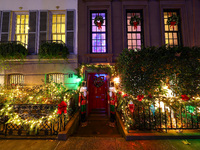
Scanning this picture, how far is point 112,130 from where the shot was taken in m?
5.61

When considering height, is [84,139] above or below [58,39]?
below

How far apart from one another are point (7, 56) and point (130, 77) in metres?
8.05

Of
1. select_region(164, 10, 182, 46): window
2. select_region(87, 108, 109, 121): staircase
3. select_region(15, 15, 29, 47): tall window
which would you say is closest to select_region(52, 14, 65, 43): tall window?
select_region(15, 15, 29, 47): tall window

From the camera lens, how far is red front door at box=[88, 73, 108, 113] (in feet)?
25.9

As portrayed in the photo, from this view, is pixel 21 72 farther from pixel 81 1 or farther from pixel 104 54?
pixel 81 1

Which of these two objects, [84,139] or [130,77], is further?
[130,77]

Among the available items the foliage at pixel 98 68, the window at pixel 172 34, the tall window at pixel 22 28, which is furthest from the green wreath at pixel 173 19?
the tall window at pixel 22 28

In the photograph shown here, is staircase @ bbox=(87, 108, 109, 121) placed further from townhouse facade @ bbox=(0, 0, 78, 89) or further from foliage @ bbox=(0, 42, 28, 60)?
foliage @ bbox=(0, 42, 28, 60)

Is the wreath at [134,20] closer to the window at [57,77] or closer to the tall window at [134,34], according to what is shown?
the tall window at [134,34]

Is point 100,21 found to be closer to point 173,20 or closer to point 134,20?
point 134,20

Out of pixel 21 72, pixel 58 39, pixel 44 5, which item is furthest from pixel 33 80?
pixel 44 5

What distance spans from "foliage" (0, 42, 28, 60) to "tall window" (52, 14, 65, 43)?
2.36 metres

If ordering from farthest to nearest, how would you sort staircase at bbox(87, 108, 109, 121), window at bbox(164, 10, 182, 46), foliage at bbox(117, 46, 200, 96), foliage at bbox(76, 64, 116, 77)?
window at bbox(164, 10, 182, 46), foliage at bbox(76, 64, 116, 77), staircase at bbox(87, 108, 109, 121), foliage at bbox(117, 46, 200, 96)

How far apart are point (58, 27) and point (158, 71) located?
7.74 m
